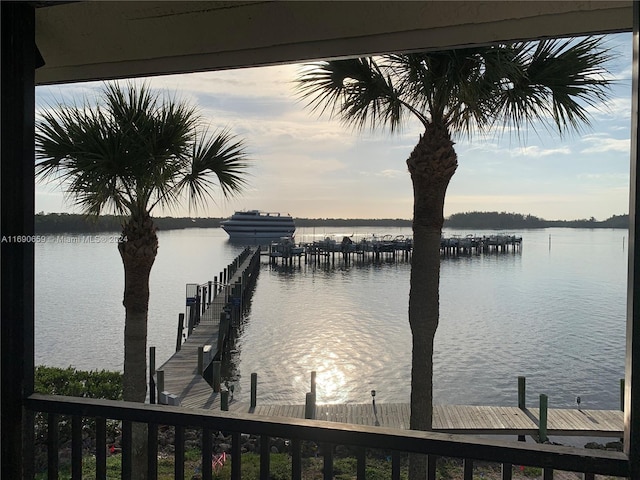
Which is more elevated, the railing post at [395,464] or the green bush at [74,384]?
the railing post at [395,464]

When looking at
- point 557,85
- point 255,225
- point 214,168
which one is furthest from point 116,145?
point 255,225

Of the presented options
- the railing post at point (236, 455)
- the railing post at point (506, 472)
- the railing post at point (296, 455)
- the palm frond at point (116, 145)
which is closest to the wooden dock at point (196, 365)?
the palm frond at point (116, 145)

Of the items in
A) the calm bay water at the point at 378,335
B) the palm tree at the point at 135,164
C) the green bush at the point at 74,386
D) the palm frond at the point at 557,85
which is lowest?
the calm bay water at the point at 378,335

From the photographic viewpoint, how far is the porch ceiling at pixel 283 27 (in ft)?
5.90

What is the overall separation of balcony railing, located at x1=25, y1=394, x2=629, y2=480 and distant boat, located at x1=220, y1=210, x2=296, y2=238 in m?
71.9

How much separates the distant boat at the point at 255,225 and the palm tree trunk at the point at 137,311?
6735 centimetres

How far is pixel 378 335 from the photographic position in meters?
20.5

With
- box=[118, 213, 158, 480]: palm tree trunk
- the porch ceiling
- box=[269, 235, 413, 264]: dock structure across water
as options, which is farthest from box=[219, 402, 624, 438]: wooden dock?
box=[269, 235, 413, 264]: dock structure across water

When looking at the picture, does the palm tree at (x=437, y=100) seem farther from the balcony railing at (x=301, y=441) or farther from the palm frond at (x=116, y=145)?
the balcony railing at (x=301, y=441)

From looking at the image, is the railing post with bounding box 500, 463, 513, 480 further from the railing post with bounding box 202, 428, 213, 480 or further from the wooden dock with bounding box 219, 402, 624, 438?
the wooden dock with bounding box 219, 402, 624, 438

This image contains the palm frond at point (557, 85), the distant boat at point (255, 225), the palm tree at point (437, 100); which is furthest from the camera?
the distant boat at point (255, 225)

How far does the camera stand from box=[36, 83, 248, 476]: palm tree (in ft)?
17.0

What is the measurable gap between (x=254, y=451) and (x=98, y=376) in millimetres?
2957

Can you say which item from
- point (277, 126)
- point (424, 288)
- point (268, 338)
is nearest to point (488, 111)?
point (424, 288)
